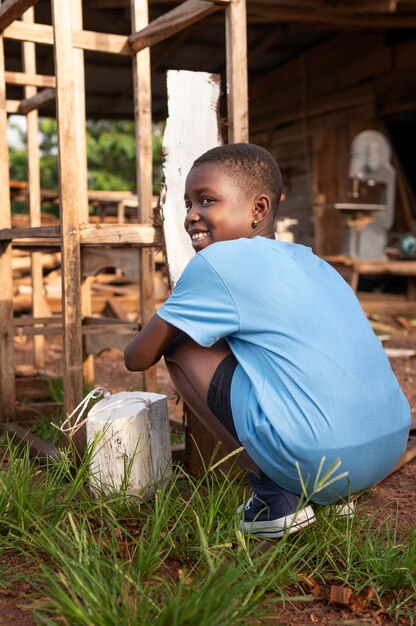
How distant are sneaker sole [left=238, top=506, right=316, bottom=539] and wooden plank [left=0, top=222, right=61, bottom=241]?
1.31m

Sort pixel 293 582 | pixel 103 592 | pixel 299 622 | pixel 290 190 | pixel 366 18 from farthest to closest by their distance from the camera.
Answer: pixel 290 190 < pixel 366 18 < pixel 293 582 < pixel 299 622 < pixel 103 592

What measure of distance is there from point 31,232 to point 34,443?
841mm

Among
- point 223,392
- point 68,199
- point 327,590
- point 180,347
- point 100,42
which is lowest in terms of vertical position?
point 327,590

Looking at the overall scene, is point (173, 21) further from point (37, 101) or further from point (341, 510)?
point (341, 510)

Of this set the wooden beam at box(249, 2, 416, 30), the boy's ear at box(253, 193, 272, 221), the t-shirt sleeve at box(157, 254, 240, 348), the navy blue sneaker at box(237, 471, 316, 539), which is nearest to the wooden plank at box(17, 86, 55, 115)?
the boy's ear at box(253, 193, 272, 221)

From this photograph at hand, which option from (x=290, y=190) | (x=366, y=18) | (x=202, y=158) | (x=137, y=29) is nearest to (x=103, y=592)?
(x=202, y=158)

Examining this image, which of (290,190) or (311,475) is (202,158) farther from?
(290,190)

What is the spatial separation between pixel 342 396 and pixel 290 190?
10.4m

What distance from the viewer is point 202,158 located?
93.2 inches

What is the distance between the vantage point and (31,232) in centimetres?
298

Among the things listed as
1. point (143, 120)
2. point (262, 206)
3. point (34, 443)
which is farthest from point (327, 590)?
point (143, 120)

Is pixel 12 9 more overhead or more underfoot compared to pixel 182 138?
more overhead

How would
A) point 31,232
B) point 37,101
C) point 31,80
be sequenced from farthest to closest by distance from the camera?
point 31,80 → point 37,101 → point 31,232

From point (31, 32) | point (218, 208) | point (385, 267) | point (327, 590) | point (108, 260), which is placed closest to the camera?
point (327, 590)
